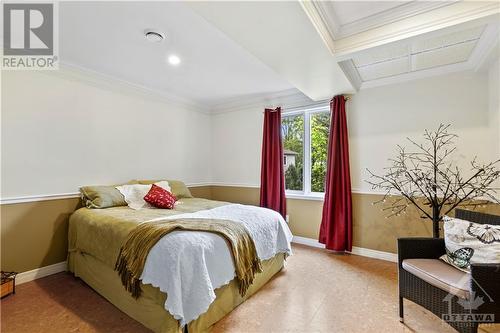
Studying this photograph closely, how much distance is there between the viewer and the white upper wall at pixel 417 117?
260cm

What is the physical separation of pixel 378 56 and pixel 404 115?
0.97 m

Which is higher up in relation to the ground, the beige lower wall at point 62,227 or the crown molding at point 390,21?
the crown molding at point 390,21

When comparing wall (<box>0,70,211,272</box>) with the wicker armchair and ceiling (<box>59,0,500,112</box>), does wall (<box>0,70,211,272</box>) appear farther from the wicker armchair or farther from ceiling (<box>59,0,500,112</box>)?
the wicker armchair

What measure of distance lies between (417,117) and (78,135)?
13.9 feet

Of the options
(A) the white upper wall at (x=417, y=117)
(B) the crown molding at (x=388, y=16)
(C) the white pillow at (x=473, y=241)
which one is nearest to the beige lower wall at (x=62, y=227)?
(A) the white upper wall at (x=417, y=117)

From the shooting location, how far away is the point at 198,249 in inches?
66.2

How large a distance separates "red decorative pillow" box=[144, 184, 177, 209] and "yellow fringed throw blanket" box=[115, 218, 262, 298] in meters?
0.88

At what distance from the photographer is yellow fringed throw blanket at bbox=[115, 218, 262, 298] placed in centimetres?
174

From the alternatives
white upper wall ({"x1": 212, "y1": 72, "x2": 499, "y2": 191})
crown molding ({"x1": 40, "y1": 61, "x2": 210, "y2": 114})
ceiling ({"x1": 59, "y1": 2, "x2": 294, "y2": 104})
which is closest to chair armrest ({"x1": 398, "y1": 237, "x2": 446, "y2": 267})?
white upper wall ({"x1": 212, "y1": 72, "x2": 499, "y2": 191})

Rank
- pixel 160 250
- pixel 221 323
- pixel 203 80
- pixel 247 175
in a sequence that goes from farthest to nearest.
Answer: pixel 247 175
pixel 203 80
pixel 221 323
pixel 160 250

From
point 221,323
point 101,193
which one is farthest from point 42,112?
point 221,323

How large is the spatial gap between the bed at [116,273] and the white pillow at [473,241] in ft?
5.13

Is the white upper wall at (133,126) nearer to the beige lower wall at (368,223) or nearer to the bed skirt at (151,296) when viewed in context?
the beige lower wall at (368,223)

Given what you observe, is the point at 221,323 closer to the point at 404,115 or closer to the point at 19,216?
the point at 19,216
